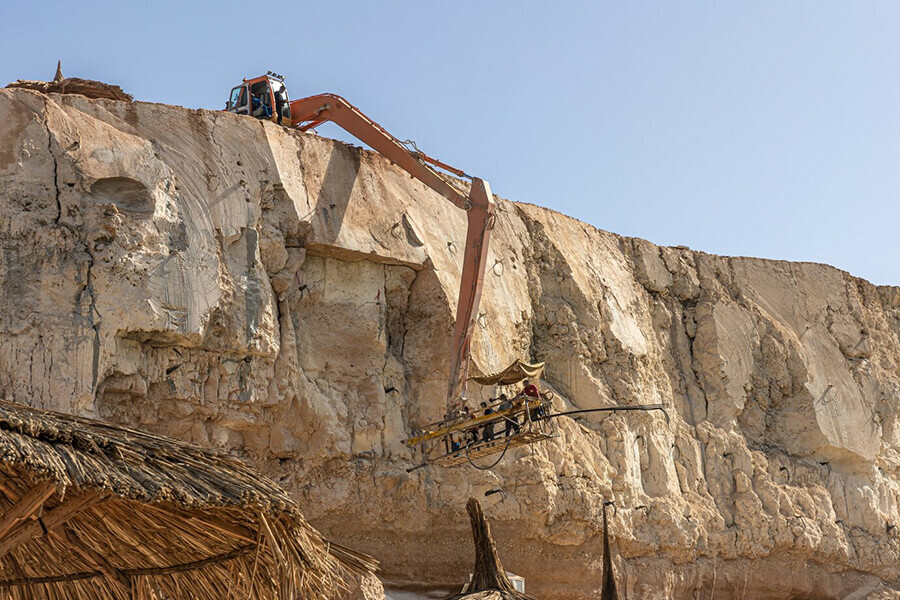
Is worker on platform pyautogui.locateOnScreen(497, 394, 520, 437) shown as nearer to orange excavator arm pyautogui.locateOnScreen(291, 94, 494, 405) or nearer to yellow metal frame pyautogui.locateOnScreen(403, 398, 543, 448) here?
yellow metal frame pyautogui.locateOnScreen(403, 398, 543, 448)

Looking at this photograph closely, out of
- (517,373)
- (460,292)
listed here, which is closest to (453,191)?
(460,292)

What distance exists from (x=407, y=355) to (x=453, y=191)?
2750mm

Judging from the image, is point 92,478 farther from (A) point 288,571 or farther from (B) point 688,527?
(B) point 688,527

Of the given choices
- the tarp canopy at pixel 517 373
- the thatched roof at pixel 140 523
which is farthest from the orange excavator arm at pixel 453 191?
the thatched roof at pixel 140 523

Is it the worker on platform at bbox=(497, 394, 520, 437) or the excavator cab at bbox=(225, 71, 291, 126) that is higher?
the excavator cab at bbox=(225, 71, 291, 126)

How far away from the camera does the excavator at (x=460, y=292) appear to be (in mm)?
15375

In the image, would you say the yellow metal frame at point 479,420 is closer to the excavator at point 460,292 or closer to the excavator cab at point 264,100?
the excavator at point 460,292

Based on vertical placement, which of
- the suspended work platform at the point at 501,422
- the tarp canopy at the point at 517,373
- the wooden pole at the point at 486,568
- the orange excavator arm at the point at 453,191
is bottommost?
the wooden pole at the point at 486,568

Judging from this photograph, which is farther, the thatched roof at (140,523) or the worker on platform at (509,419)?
the worker on platform at (509,419)

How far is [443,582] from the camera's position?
58.7 ft

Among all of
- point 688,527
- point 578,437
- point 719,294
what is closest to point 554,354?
point 578,437

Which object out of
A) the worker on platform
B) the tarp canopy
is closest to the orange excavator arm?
the tarp canopy

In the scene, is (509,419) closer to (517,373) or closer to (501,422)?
(501,422)

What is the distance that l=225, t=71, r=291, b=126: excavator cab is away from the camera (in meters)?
19.8
